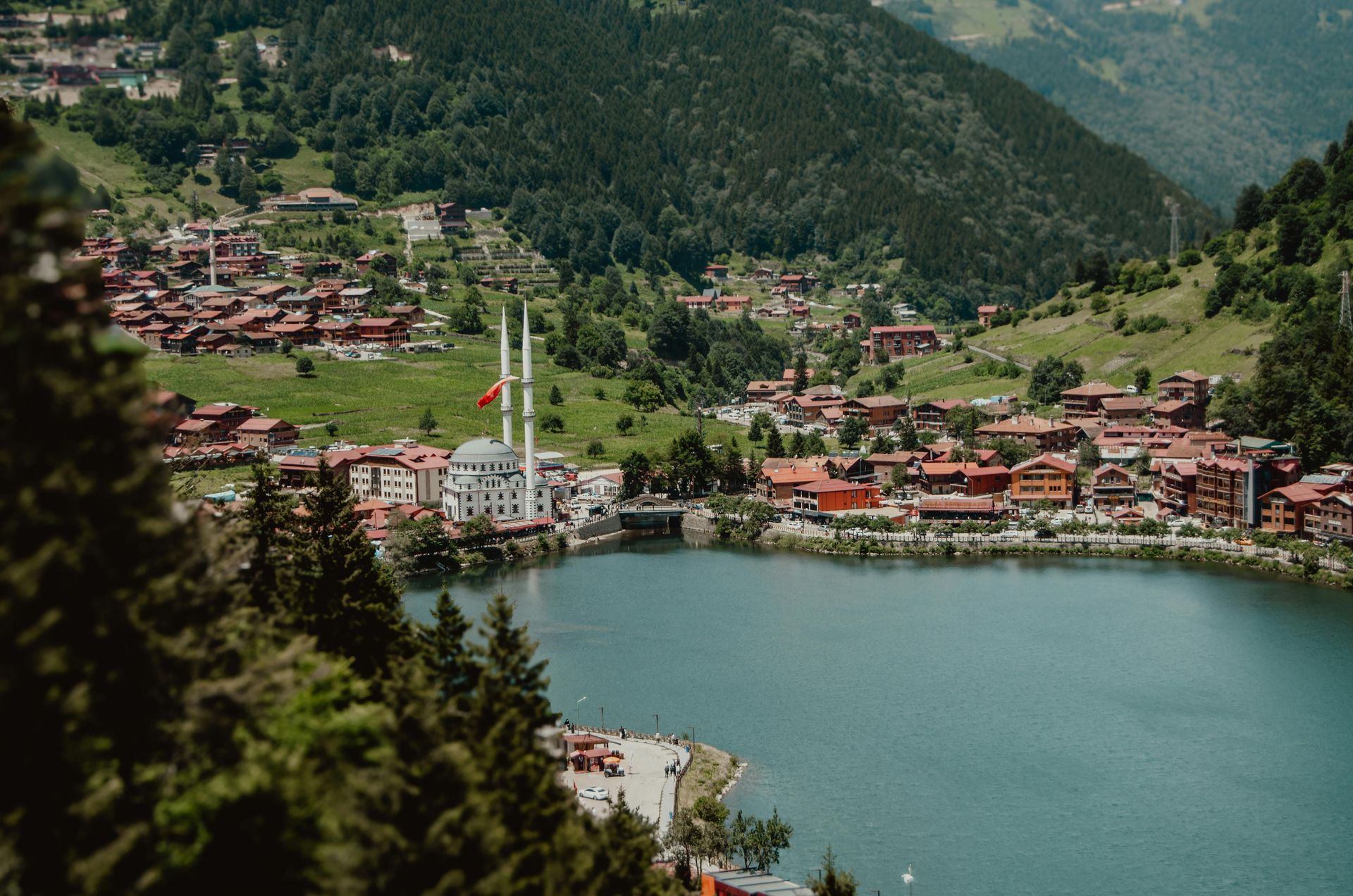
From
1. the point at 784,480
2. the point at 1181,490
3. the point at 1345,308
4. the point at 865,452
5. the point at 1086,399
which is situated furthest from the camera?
the point at 1086,399

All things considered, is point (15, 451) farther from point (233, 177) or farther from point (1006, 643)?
point (233, 177)

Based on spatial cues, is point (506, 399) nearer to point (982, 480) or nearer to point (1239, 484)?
point (982, 480)

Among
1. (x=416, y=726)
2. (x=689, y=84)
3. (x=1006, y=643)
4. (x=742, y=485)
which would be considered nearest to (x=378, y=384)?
(x=742, y=485)

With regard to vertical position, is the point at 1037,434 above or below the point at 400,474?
above

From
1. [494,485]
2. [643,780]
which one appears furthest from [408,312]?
[643,780]

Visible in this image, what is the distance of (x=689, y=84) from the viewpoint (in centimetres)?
14825

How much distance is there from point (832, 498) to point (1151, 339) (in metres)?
23.3

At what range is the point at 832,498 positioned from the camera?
60.5m

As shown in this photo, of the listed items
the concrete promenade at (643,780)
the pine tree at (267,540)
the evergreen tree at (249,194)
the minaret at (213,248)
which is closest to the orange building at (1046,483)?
the concrete promenade at (643,780)

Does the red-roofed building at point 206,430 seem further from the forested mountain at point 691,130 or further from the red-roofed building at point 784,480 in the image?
the forested mountain at point 691,130

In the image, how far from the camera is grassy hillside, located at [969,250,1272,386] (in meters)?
71.3

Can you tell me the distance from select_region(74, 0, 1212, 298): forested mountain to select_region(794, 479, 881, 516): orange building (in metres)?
54.1

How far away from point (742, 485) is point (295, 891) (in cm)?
5339

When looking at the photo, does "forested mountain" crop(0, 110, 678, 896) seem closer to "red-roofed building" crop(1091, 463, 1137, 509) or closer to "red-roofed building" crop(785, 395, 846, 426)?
"red-roofed building" crop(1091, 463, 1137, 509)
